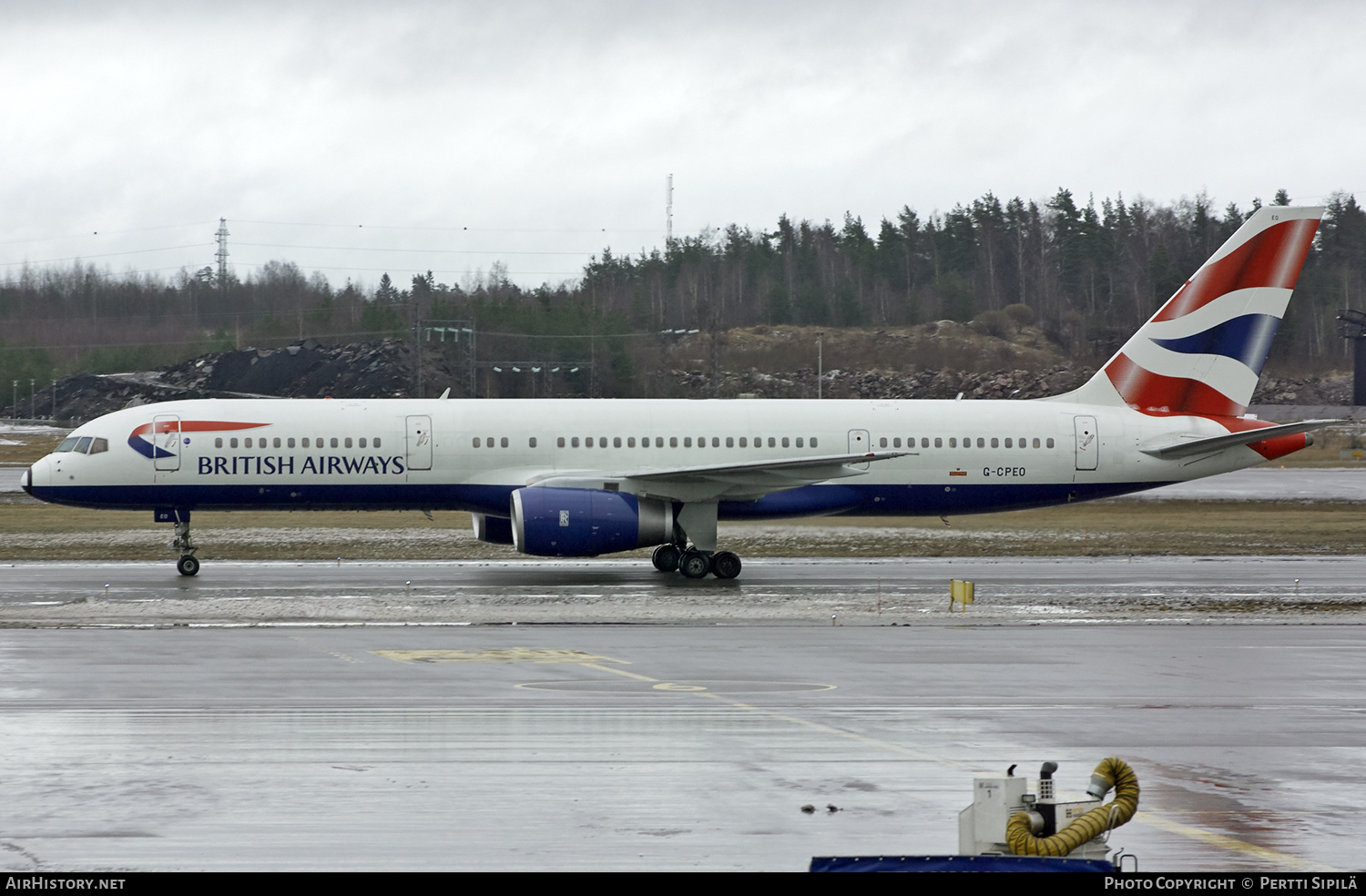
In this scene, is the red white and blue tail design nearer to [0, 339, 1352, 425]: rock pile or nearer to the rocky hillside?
the rocky hillside

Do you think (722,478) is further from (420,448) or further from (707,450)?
(420,448)

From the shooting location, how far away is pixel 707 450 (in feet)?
101

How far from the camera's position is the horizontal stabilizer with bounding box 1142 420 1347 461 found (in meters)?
30.3

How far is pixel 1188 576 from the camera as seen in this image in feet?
95.2

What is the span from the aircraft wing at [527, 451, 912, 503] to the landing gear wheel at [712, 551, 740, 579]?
130cm

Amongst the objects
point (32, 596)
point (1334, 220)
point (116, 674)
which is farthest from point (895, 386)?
point (116, 674)

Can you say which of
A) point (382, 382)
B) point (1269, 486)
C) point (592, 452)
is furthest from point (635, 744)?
point (382, 382)

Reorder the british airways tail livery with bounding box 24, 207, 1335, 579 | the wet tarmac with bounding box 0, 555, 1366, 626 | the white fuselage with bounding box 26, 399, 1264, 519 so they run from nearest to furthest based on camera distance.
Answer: the wet tarmac with bounding box 0, 555, 1366, 626, the british airways tail livery with bounding box 24, 207, 1335, 579, the white fuselage with bounding box 26, 399, 1264, 519

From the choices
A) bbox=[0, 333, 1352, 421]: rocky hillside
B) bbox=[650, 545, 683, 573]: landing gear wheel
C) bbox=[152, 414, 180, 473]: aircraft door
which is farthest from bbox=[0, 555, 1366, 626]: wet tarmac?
bbox=[0, 333, 1352, 421]: rocky hillside

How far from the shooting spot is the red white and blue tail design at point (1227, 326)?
106ft

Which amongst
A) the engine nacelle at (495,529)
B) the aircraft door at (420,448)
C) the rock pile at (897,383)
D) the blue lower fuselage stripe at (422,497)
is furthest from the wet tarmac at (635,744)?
the rock pile at (897,383)

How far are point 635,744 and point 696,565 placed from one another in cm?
1638

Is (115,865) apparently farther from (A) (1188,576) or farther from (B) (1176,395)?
(B) (1176,395)

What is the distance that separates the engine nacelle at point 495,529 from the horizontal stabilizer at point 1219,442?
14.5 metres
